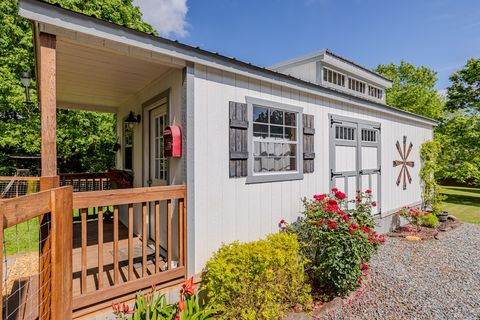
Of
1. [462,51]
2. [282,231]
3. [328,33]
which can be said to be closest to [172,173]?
[282,231]

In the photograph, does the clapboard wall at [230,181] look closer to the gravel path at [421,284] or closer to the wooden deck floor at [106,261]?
the wooden deck floor at [106,261]

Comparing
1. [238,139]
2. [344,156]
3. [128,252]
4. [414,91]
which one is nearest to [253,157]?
[238,139]

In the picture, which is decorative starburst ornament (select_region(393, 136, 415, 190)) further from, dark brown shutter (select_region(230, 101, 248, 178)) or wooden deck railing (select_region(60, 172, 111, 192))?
wooden deck railing (select_region(60, 172, 111, 192))

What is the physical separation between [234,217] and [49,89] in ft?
8.49

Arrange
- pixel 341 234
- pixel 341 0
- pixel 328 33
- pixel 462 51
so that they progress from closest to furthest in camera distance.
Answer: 1. pixel 341 234
2. pixel 341 0
3. pixel 328 33
4. pixel 462 51

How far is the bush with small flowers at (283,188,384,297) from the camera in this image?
3.46 meters

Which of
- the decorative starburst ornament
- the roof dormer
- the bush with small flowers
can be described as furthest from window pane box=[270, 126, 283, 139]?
the decorative starburst ornament

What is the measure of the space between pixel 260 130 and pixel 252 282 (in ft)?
7.26

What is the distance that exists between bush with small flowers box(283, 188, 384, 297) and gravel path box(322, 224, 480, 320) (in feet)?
1.13

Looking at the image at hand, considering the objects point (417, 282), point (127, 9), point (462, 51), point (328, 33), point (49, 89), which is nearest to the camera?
point (49, 89)

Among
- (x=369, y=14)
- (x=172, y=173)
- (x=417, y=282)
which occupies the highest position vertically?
(x=369, y=14)

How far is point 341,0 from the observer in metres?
7.32

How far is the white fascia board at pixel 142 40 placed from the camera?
2230 mm

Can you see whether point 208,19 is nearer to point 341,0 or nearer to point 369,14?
point 341,0
